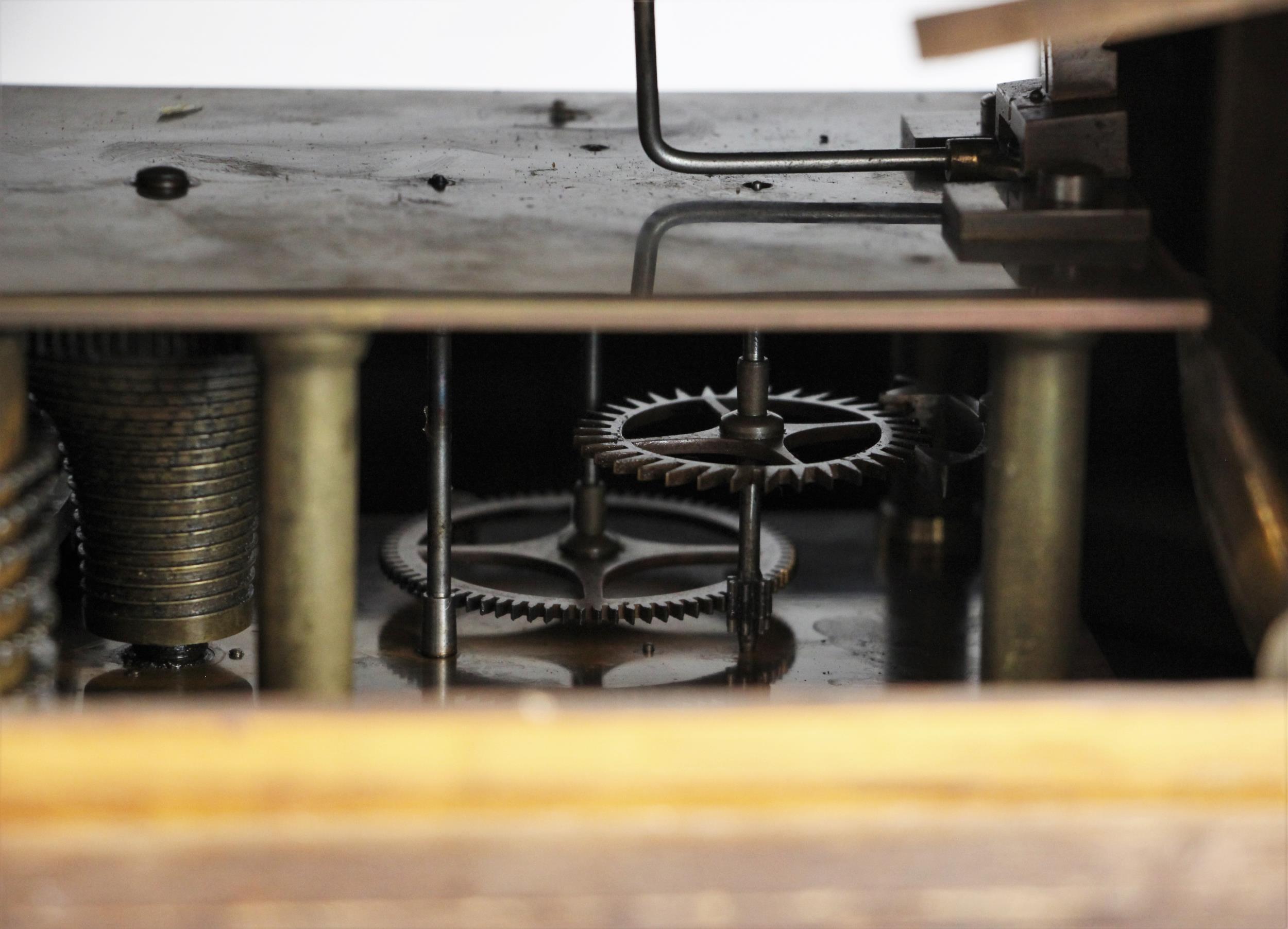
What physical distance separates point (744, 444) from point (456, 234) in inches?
20.1

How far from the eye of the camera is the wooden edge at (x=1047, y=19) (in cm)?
117

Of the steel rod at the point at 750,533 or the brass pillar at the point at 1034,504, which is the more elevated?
the brass pillar at the point at 1034,504

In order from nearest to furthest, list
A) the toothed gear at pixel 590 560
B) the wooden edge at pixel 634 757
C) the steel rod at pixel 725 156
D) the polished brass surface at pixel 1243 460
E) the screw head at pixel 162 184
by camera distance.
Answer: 1. the wooden edge at pixel 634 757
2. the polished brass surface at pixel 1243 460
3. the screw head at pixel 162 184
4. the steel rod at pixel 725 156
5. the toothed gear at pixel 590 560

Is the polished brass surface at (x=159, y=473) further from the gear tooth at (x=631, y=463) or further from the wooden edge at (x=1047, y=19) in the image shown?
the wooden edge at (x=1047, y=19)

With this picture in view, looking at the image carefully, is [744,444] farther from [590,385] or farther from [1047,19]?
[1047,19]

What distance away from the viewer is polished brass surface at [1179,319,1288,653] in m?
1.23

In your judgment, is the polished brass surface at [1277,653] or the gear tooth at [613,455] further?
the gear tooth at [613,455]

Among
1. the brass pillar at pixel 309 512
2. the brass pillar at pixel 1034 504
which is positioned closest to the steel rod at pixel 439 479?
the brass pillar at pixel 309 512

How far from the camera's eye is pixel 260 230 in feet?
4.43

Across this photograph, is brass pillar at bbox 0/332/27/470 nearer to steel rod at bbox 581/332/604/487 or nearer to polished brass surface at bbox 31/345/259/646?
polished brass surface at bbox 31/345/259/646

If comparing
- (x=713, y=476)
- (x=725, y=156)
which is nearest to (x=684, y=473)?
(x=713, y=476)

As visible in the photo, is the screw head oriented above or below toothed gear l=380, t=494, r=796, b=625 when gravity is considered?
above

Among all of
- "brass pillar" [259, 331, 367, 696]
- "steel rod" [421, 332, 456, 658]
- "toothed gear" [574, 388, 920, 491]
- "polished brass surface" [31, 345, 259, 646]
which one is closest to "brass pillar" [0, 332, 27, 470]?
"brass pillar" [259, 331, 367, 696]

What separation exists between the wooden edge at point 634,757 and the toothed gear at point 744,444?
60 cm
